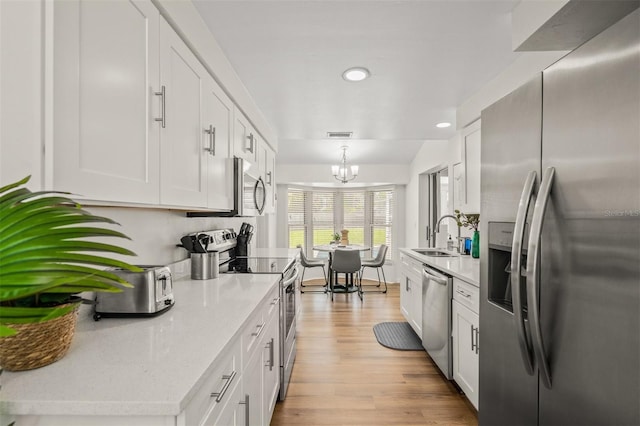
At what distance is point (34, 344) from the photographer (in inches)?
30.6

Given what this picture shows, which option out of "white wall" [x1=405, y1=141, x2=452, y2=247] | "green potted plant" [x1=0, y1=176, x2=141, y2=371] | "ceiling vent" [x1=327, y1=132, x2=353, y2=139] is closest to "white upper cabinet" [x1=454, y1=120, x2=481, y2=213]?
"white wall" [x1=405, y1=141, x2=452, y2=247]

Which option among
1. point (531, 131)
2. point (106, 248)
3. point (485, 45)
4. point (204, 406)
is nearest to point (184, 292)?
point (204, 406)

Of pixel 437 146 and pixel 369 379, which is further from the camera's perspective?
pixel 437 146

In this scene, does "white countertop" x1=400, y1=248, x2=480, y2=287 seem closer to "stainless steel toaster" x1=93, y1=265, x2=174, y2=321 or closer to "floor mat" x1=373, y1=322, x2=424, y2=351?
"floor mat" x1=373, y1=322, x2=424, y2=351

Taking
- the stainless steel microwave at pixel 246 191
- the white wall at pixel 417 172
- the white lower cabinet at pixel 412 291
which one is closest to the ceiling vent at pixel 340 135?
the white wall at pixel 417 172

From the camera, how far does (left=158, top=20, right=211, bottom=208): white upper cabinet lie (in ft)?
4.36

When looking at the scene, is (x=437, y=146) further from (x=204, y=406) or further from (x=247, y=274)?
→ (x=204, y=406)

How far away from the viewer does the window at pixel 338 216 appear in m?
6.74

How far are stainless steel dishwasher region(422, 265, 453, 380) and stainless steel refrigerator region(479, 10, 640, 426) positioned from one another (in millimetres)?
1141

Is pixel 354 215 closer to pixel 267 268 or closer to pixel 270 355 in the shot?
pixel 267 268

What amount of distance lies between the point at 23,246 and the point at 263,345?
1.21 meters

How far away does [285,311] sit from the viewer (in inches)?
92.3

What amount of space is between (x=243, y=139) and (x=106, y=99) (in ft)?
5.34

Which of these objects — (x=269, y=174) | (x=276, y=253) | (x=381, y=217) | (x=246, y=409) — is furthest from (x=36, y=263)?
(x=381, y=217)
